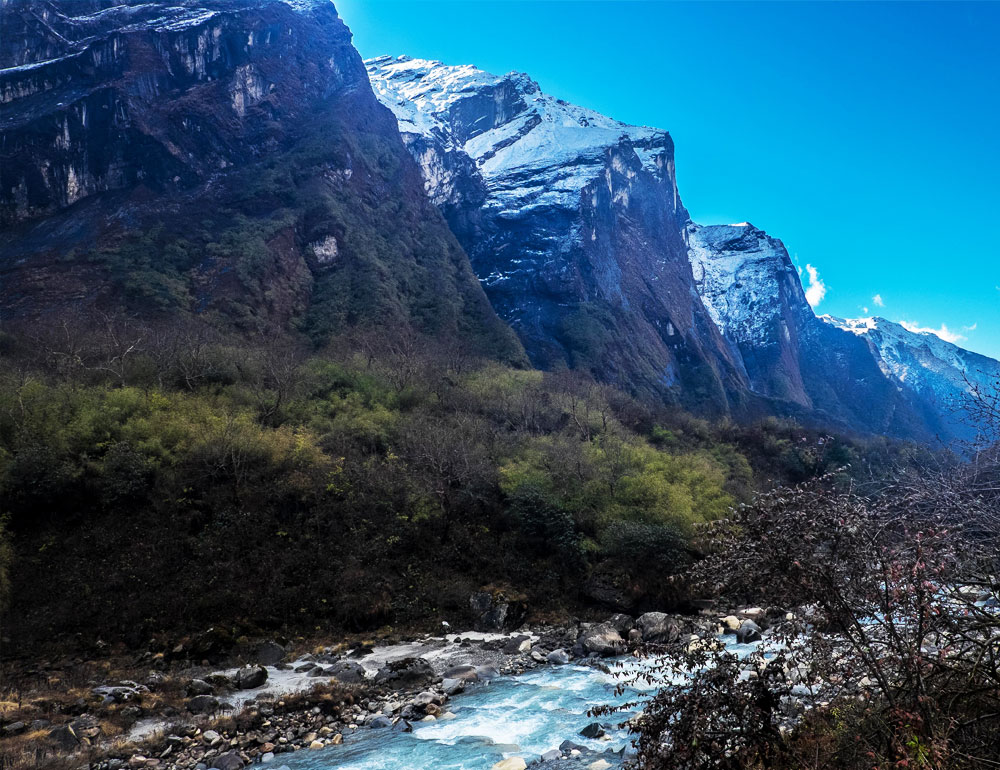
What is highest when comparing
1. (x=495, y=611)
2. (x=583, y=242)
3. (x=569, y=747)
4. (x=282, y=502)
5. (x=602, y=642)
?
(x=583, y=242)

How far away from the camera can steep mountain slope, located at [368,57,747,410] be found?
115 m

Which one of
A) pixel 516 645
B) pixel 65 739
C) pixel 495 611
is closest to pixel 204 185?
pixel 495 611

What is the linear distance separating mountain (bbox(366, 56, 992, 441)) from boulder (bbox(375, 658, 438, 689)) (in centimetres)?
8246

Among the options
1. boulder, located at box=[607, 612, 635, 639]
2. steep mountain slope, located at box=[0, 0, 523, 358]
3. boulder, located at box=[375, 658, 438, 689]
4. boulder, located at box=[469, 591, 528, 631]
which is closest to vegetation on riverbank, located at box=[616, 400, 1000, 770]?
boulder, located at box=[375, 658, 438, 689]

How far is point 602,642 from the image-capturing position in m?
22.3

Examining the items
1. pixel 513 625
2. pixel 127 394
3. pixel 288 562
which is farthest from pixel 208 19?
pixel 513 625

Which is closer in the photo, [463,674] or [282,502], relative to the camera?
[463,674]

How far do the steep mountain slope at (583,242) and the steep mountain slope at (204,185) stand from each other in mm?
18328

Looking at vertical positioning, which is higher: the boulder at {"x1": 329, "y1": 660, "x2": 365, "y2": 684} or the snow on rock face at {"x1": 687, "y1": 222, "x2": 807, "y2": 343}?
the snow on rock face at {"x1": 687, "y1": 222, "x2": 807, "y2": 343}

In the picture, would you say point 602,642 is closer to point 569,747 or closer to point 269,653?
point 569,747

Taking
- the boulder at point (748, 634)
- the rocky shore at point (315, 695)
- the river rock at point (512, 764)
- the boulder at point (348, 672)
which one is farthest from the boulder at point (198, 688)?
the boulder at point (748, 634)

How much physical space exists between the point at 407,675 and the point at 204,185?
86.3m

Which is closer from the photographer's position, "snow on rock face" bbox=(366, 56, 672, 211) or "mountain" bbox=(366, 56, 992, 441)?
"mountain" bbox=(366, 56, 992, 441)

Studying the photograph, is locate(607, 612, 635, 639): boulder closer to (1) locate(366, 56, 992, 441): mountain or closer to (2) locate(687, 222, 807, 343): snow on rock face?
(1) locate(366, 56, 992, 441): mountain
